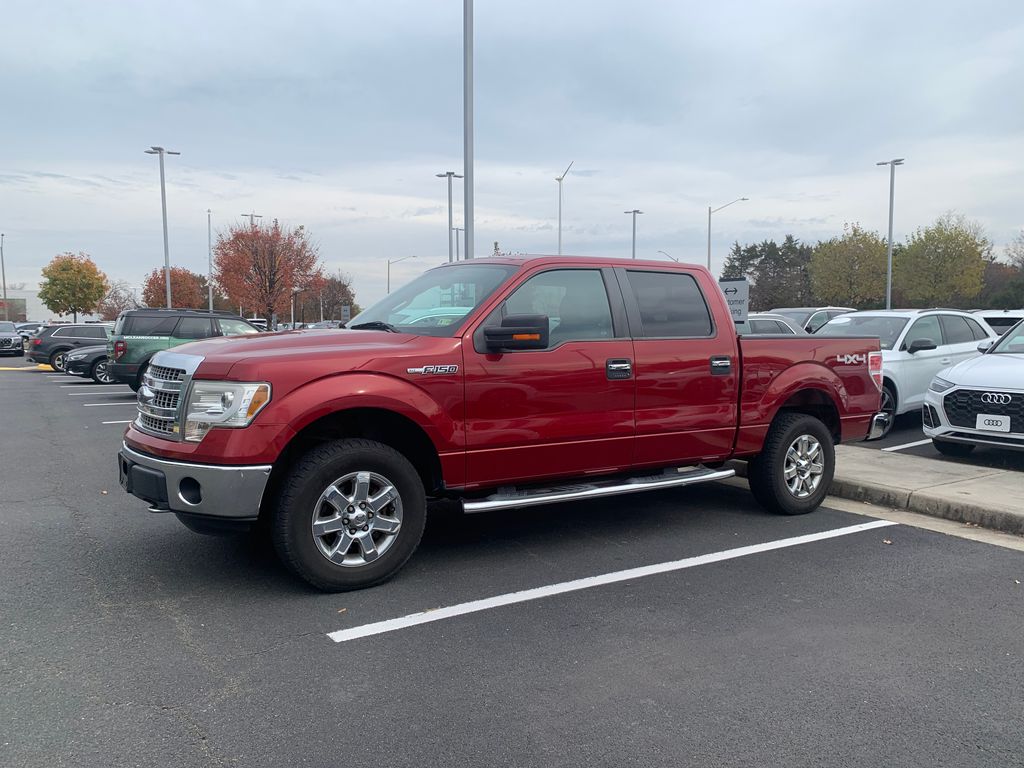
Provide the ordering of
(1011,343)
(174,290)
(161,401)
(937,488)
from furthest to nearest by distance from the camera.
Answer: (174,290) < (1011,343) < (937,488) < (161,401)

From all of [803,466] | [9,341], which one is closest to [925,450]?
[803,466]

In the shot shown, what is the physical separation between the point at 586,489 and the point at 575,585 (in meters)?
0.79

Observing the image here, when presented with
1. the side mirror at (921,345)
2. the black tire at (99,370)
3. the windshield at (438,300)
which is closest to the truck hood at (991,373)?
the side mirror at (921,345)

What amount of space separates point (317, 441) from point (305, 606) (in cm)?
96

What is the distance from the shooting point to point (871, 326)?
1145 centimetres

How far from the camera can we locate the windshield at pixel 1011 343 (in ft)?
29.1

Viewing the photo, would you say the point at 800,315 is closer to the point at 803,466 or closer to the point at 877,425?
the point at 877,425

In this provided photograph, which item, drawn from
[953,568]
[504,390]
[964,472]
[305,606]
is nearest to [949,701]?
[953,568]

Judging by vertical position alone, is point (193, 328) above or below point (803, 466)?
above

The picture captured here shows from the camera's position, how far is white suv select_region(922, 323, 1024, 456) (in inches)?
307

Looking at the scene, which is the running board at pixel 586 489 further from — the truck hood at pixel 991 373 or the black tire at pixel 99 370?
the black tire at pixel 99 370

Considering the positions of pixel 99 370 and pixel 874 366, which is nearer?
pixel 874 366

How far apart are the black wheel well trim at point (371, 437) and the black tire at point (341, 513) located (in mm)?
179

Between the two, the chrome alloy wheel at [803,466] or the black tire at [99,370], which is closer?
the chrome alloy wheel at [803,466]
